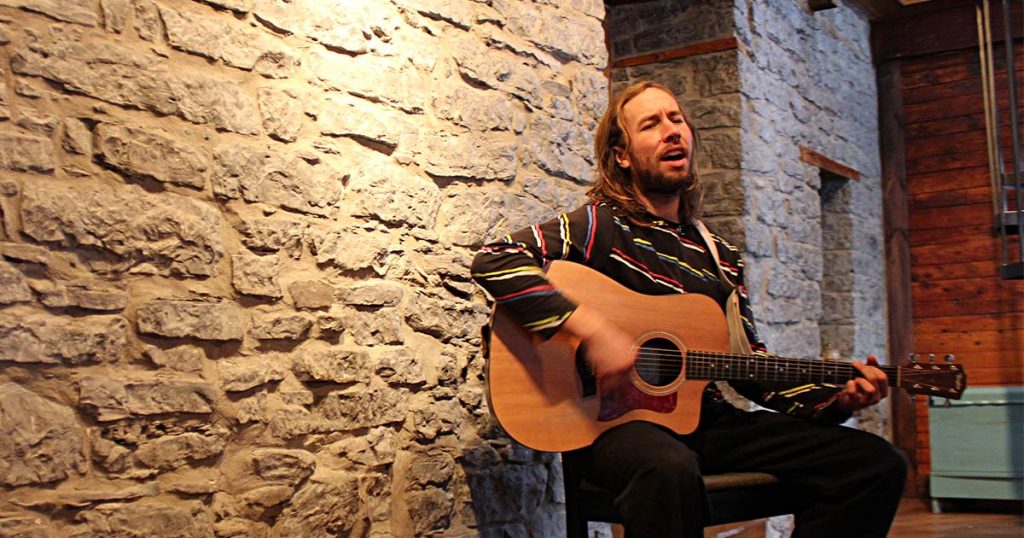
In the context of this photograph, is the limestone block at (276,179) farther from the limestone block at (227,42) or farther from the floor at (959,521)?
the floor at (959,521)

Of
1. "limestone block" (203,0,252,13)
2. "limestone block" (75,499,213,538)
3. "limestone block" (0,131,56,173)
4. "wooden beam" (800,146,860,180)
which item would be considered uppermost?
"wooden beam" (800,146,860,180)

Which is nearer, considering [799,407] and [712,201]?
[799,407]

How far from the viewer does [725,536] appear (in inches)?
171

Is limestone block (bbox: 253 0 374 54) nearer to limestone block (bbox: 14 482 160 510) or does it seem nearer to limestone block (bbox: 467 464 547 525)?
limestone block (bbox: 14 482 160 510)

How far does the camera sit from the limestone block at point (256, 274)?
7.15ft

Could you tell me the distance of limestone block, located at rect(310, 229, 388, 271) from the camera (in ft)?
7.77

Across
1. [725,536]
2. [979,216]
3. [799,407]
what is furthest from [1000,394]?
[799,407]

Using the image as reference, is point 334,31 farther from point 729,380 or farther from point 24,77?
point 729,380

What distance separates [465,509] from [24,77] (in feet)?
5.02

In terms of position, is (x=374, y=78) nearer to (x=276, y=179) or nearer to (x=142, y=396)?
(x=276, y=179)

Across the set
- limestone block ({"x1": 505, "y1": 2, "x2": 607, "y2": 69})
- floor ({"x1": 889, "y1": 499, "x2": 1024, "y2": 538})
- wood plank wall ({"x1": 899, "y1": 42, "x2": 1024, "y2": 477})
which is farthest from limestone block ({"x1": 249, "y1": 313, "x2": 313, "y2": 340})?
wood plank wall ({"x1": 899, "y1": 42, "x2": 1024, "y2": 477})

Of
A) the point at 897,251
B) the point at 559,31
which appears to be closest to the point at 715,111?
the point at 559,31

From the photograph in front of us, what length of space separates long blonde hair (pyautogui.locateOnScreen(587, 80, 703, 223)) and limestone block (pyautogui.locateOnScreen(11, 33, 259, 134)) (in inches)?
38.4

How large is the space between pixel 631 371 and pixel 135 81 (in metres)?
1.27
